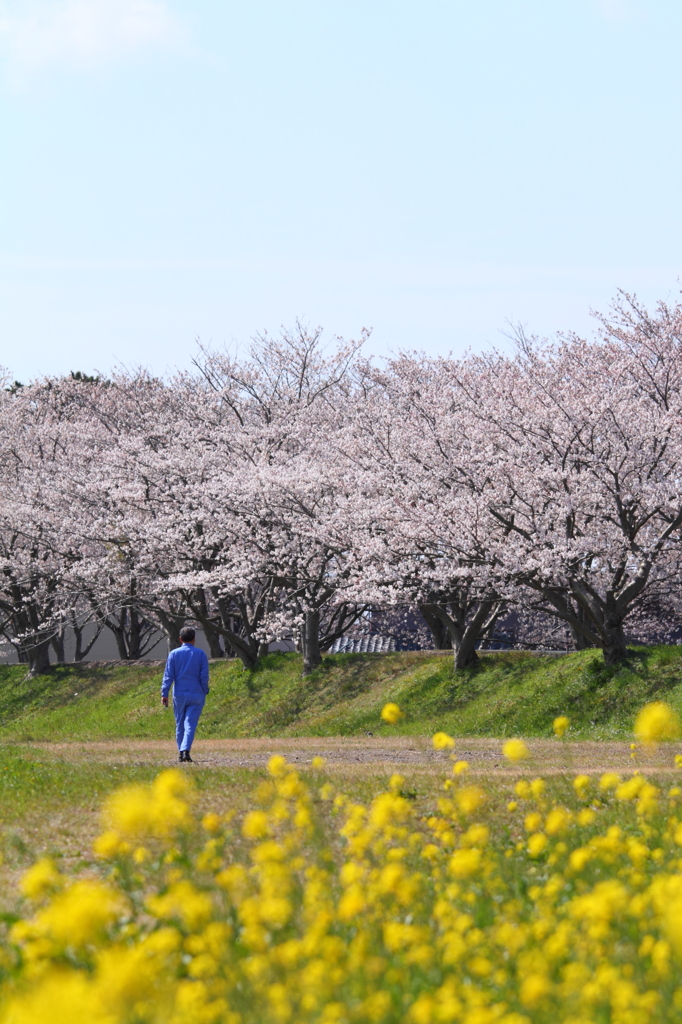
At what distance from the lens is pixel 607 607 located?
2006 cm

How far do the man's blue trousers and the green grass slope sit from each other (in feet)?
22.3

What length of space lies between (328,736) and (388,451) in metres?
6.72

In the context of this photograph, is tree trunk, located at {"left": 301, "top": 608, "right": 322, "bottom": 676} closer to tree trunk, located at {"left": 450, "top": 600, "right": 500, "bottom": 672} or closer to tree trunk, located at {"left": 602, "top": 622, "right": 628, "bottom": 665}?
tree trunk, located at {"left": 450, "top": 600, "right": 500, "bottom": 672}

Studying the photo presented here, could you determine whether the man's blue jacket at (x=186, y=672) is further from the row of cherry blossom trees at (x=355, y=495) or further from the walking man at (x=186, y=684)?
the row of cherry blossom trees at (x=355, y=495)

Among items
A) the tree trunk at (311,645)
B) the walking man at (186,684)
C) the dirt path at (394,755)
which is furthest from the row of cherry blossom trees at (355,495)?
the walking man at (186,684)

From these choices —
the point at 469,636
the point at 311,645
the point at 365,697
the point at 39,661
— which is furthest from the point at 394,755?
the point at 39,661

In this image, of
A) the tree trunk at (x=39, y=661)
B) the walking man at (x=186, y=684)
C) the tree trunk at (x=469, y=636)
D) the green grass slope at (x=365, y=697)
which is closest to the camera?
the walking man at (x=186, y=684)

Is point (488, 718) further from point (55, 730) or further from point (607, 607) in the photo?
point (55, 730)

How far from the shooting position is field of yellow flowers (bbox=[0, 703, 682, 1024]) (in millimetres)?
3736

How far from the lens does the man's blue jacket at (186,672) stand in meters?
13.7

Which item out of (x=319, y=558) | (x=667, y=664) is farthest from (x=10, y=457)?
(x=667, y=664)

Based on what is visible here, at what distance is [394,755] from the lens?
563 inches

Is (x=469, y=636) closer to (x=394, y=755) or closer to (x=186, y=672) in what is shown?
(x=394, y=755)

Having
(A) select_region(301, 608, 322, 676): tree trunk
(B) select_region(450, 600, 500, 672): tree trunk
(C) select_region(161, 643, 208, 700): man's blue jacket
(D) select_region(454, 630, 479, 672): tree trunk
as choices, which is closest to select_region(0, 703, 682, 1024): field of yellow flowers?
(C) select_region(161, 643, 208, 700): man's blue jacket
